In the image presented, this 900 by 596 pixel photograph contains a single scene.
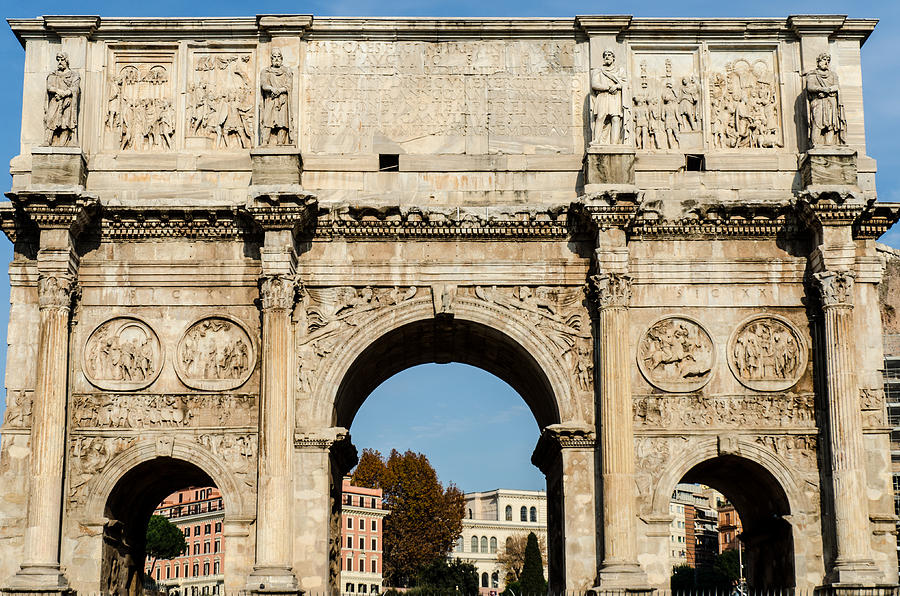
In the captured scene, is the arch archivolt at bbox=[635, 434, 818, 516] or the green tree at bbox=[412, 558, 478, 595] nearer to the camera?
the arch archivolt at bbox=[635, 434, 818, 516]

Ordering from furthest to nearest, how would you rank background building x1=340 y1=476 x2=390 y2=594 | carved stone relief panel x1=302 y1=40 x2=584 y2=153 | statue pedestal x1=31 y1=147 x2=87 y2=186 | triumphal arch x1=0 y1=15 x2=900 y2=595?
background building x1=340 y1=476 x2=390 y2=594 < carved stone relief panel x1=302 y1=40 x2=584 y2=153 < statue pedestal x1=31 y1=147 x2=87 y2=186 < triumphal arch x1=0 y1=15 x2=900 y2=595

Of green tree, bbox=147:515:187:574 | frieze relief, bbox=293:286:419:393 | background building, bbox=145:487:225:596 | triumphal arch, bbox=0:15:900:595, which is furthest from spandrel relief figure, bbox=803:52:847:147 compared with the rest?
background building, bbox=145:487:225:596

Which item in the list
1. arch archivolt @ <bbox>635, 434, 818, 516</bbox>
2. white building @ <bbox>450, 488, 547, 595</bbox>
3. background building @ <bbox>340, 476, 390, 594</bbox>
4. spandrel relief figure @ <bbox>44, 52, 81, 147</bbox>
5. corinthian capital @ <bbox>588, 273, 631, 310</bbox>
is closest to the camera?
arch archivolt @ <bbox>635, 434, 818, 516</bbox>

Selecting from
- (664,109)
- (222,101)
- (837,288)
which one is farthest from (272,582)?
(664,109)

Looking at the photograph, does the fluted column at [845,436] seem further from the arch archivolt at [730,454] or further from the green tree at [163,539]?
the green tree at [163,539]

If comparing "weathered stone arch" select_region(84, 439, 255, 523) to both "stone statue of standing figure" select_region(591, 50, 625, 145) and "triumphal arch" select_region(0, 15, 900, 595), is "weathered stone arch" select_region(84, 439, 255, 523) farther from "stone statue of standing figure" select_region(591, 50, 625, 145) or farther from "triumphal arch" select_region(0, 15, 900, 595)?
"stone statue of standing figure" select_region(591, 50, 625, 145)

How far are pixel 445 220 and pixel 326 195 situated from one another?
76.4 inches

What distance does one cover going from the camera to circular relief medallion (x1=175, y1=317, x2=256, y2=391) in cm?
1892

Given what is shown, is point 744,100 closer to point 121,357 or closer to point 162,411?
point 162,411

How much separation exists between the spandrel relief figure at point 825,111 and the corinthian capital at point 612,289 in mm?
3810

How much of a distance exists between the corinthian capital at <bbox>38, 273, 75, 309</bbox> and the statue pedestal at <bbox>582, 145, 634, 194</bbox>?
7995 millimetres

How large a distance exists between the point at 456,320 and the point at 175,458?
4.73 metres

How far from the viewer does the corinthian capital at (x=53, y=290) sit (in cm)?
1828

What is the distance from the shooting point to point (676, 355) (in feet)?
62.3
